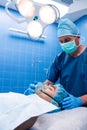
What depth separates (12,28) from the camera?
2.38m

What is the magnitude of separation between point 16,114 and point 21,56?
184 cm

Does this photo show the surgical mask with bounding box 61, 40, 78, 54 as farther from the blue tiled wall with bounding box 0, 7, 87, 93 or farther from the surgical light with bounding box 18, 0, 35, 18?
the blue tiled wall with bounding box 0, 7, 87, 93

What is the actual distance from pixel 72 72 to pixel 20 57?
115 cm

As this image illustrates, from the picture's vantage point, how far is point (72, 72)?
1392 mm

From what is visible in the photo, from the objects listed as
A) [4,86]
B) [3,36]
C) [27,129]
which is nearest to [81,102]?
[27,129]

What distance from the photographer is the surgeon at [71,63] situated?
1.33 meters

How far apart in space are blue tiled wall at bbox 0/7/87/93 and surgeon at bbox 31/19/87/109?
930 mm

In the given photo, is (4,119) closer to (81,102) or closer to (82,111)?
(82,111)

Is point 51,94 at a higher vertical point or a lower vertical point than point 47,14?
lower

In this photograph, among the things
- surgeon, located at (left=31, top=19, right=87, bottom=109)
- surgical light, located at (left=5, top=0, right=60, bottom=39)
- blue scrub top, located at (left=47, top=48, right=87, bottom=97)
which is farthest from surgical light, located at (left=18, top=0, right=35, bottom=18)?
blue scrub top, located at (left=47, top=48, right=87, bottom=97)

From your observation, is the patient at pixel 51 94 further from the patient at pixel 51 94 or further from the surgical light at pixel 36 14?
the surgical light at pixel 36 14

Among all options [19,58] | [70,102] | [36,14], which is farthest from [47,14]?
[19,58]

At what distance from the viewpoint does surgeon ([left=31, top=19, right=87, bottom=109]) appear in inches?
52.4

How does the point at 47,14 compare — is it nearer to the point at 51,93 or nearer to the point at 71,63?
the point at 71,63
